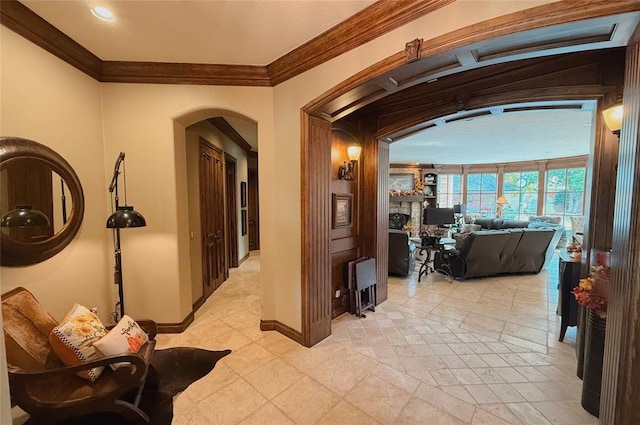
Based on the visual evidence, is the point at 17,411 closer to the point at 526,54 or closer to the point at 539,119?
the point at 526,54

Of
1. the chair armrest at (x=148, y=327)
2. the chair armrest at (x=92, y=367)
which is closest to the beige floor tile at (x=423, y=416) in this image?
the chair armrest at (x=92, y=367)

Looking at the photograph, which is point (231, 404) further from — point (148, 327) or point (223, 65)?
point (223, 65)

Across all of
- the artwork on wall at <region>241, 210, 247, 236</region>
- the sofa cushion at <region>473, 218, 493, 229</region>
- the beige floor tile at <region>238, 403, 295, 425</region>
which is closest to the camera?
the beige floor tile at <region>238, 403, 295, 425</region>

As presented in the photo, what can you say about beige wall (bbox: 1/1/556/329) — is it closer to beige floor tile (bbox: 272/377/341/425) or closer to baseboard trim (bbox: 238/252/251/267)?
beige floor tile (bbox: 272/377/341/425)

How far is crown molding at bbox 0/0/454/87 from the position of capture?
1883mm

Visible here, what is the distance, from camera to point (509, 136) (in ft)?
19.0

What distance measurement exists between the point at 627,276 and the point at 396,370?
5.98 ft

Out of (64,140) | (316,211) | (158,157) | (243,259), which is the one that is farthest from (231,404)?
(243,259)

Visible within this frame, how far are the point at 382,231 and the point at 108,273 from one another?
3.56m

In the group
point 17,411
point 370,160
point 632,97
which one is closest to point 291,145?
point 370,160

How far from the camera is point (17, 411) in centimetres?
191

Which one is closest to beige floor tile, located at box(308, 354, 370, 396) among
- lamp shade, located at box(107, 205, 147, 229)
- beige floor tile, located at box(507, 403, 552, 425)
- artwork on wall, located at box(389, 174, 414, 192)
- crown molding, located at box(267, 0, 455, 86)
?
beige floor tile, located at box(507, 403, 552, 425)

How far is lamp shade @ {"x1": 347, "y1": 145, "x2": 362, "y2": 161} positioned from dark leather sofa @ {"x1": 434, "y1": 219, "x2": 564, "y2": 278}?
9.56ft

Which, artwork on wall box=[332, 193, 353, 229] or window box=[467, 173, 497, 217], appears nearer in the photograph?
artwork on wall box=[332, 193, 353, 229]
